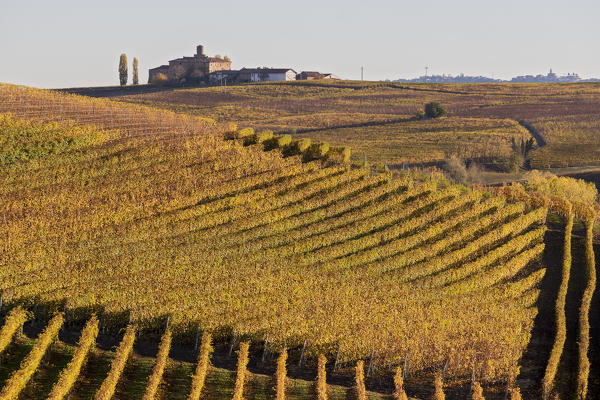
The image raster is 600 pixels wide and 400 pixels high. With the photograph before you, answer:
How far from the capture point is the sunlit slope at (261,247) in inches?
1139

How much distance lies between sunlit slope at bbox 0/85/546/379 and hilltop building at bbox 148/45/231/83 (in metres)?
93.6

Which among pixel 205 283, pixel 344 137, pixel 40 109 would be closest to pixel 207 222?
pixel 205 283

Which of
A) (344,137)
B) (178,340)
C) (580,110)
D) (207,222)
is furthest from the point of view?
(580,110)

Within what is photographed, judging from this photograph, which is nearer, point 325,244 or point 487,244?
point 325,244

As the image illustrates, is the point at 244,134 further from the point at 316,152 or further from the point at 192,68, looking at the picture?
the point at 192,68

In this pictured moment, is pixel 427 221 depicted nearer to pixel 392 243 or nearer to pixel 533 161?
pixel 392 243

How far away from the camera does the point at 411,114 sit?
11344 centimetres

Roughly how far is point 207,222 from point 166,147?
1030 cm

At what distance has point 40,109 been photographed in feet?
161

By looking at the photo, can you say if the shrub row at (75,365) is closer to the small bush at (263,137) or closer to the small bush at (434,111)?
the small bush at (263,137)

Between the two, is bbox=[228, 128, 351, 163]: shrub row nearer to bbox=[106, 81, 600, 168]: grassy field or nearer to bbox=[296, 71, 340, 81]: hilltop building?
bbox=[106, 81, 600, 168]: grassy field

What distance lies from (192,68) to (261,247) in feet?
372

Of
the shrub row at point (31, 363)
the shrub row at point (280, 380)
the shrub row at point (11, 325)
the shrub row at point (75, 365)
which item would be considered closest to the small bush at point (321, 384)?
the shrub row at point (280, 380)

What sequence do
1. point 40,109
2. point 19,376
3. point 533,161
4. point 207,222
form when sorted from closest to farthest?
point 19,376, point 207,222, point 40,109, point 533,161
